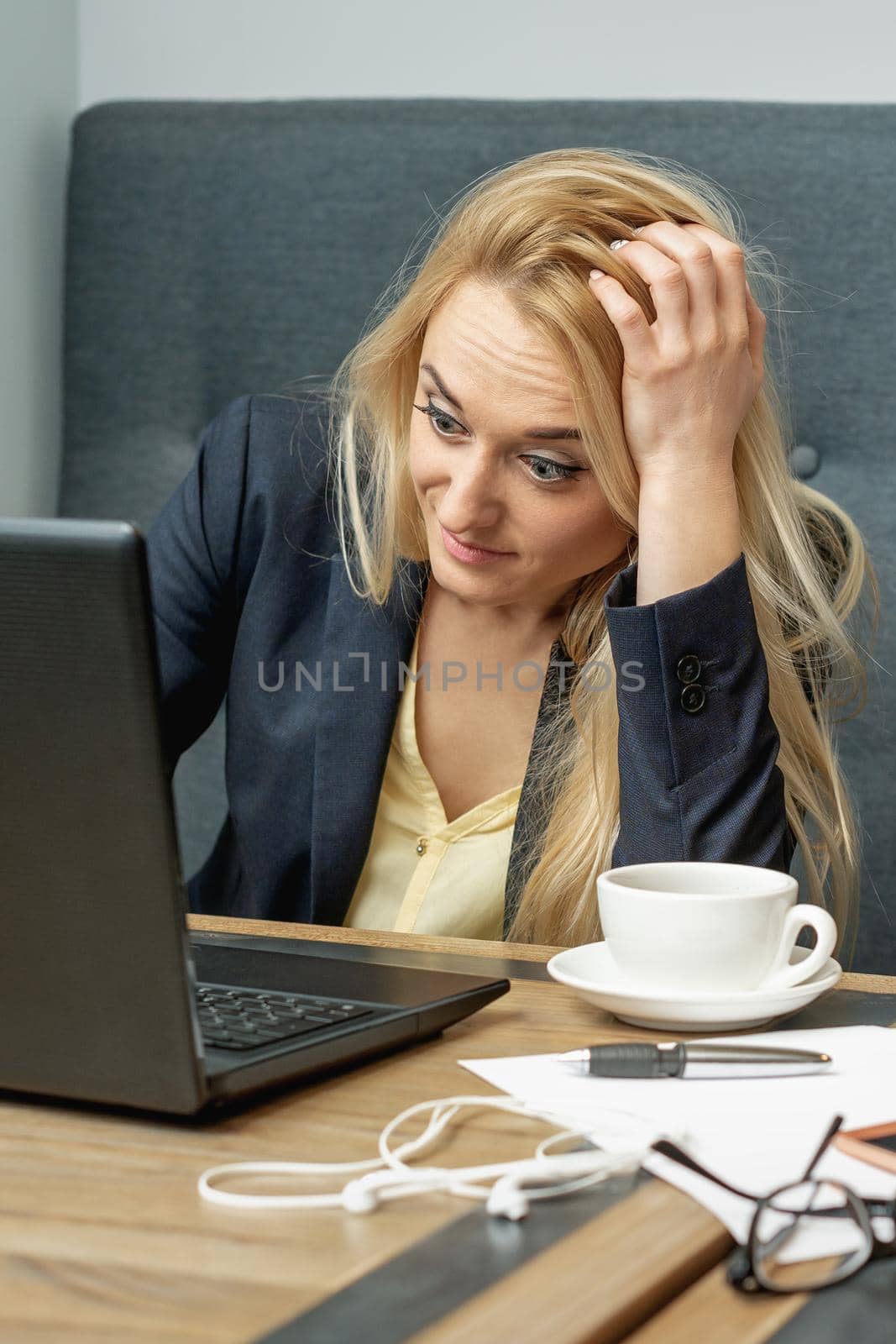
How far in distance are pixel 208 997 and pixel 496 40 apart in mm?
1472

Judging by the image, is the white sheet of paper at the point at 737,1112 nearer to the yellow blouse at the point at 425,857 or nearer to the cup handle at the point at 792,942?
the cup handle at the point at 792,942

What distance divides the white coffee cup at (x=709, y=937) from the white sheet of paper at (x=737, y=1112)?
35mm

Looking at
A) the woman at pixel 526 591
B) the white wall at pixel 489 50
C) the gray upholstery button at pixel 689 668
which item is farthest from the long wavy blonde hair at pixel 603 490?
the white wall at pixel 489 50

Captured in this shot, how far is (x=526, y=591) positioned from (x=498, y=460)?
0.14 m

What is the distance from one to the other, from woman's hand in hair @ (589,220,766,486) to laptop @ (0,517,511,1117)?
2.15ft

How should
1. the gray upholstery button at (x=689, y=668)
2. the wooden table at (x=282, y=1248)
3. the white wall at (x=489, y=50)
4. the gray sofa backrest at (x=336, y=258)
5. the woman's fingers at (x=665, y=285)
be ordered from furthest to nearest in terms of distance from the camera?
the white wall at (x=489, y=50) < the gray sofa backrest at (x=336, y=258) < the woman's fingers at (x=665, y=285) < the gray upholstery button at (x=689, y=668) < the wooden table at (x=282, y=1248)

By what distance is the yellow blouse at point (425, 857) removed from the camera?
3.91ft

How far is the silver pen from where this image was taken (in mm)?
558

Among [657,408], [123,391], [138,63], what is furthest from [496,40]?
[657,408]

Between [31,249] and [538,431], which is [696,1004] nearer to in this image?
[538,431]

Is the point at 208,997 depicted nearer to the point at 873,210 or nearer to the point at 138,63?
the point at 873,210

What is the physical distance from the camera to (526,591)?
1.19 metres

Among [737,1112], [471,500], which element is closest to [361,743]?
[471,500]

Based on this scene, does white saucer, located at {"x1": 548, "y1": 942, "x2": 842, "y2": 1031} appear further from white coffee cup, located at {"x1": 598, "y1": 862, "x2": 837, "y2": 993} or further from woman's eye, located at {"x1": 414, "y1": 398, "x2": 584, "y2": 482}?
woman's eye, located at {"x1": 414, "y1": 398, "x2": 584, "y2": 482}
